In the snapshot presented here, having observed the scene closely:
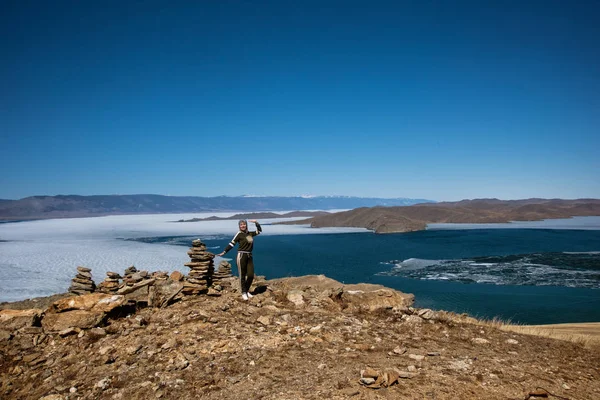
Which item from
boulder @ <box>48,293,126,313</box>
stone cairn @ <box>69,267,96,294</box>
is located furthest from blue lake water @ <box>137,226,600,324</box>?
boulder @ <box>48,293,126,313</box>

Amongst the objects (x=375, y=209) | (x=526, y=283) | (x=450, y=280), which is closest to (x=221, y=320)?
(x=450, y=280)

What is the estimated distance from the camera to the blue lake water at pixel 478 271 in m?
24.8

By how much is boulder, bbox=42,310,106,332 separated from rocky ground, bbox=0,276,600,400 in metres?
0.20

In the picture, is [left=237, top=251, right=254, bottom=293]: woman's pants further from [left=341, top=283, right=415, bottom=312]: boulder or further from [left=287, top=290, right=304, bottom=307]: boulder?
[left=341, top=283, right=415, bottom=312]: boulder

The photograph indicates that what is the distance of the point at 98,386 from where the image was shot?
643cm

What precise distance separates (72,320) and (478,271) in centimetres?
3706

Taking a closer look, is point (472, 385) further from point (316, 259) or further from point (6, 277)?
point (316, 259)

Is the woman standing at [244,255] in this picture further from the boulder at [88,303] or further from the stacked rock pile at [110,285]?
the stacked rock pile at [110,285]

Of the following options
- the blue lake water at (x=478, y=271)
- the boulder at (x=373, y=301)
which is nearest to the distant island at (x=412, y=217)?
the blue lake water at (x=478, y=271)

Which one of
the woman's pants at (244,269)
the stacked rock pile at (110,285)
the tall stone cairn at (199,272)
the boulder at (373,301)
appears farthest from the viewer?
the stacked rock pile at (110,285)

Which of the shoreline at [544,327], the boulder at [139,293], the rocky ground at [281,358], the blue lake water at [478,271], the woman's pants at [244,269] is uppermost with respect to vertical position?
the woman's pants at [244,269]

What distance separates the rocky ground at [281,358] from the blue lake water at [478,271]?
16.0 metres

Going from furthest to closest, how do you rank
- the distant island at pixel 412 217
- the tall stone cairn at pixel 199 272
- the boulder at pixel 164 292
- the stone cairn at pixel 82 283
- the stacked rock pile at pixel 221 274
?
the distant island at pixel 412 217 < the stone cairn at pixel 82 283 < the stacked rock pile at pixel 221 274 < the tall stone cairn at pixel 199 272 < the boulder at pixel 164 292

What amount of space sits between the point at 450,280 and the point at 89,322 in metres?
30.7
